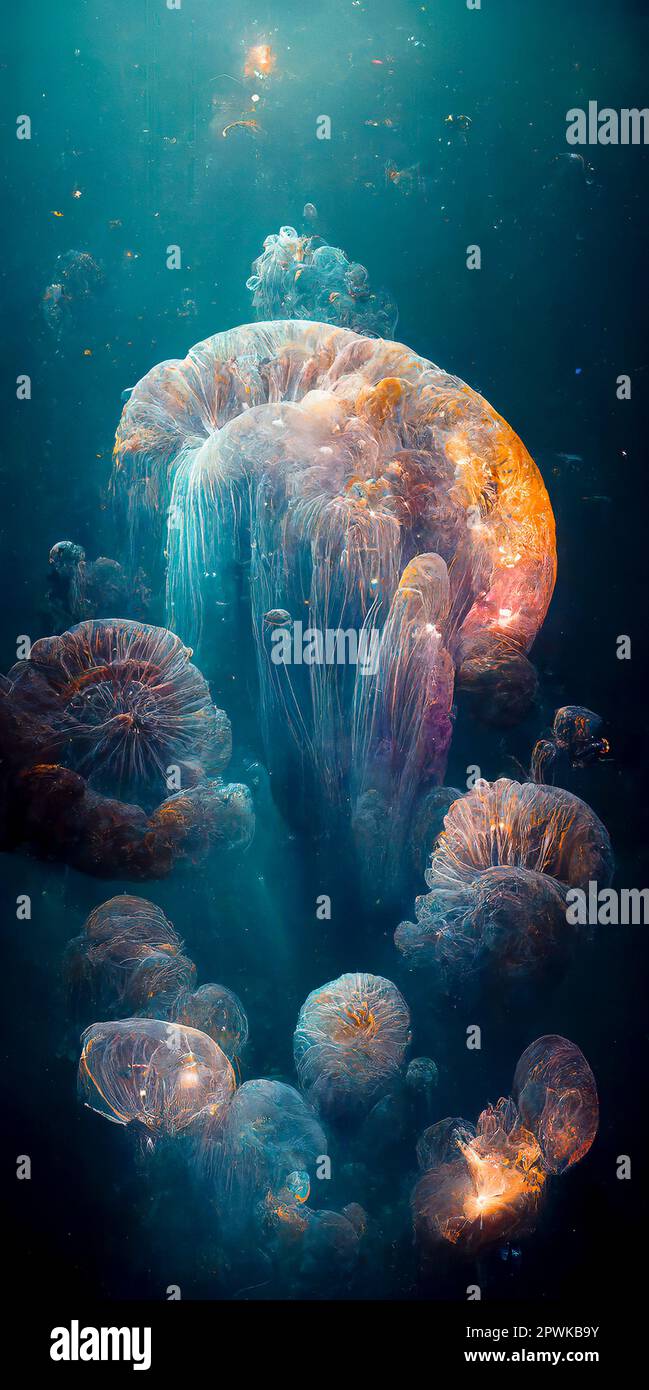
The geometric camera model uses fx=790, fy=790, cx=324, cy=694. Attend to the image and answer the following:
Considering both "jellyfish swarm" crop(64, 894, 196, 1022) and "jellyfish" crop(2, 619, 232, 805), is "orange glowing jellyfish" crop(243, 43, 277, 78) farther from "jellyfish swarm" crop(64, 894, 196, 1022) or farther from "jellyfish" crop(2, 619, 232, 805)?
"jellyfish swarm" crop(64, 894, 196, 1022)

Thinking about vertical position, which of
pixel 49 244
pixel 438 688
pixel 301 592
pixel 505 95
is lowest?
pixel 438 688

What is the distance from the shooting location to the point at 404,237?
500cm

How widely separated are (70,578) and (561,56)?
4.50 m

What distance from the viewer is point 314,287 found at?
16.5ft

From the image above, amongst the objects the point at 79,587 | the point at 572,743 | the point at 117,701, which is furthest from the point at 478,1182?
the point at 79,587

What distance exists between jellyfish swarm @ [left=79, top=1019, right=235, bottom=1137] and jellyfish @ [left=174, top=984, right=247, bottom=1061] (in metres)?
0.28

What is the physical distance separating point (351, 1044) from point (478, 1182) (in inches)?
36.9

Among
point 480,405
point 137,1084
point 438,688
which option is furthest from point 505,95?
point 137,1084

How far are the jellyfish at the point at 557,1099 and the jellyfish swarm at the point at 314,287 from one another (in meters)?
4.41

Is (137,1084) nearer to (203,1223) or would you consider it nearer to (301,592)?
(203,1223)

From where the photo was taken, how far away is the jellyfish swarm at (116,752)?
419cm

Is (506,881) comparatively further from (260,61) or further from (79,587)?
(260,61)
